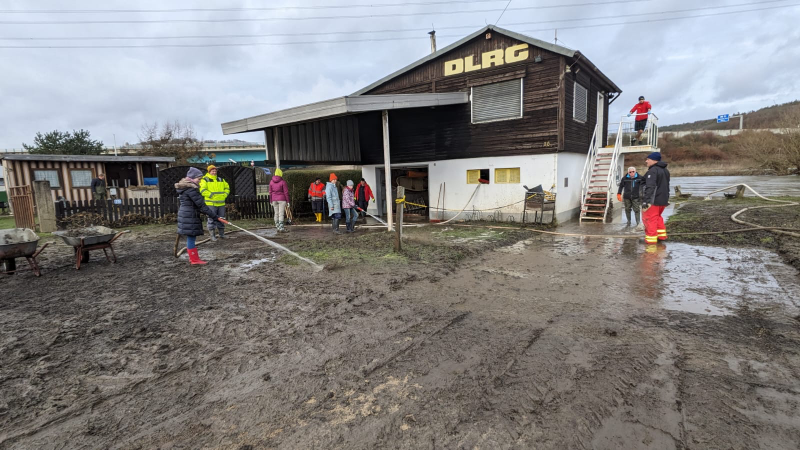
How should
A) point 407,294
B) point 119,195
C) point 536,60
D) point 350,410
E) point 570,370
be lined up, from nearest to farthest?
point 350,410
point 570,370
point 407,294
point 536,60
point 119,195

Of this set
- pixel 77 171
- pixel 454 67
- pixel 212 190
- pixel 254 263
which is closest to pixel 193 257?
pixel 254 263

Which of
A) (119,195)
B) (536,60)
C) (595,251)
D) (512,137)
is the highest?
(536,60)

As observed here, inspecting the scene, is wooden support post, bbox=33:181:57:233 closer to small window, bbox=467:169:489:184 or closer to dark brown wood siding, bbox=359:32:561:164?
dark brown wood siding, bbox=359:32:561:164

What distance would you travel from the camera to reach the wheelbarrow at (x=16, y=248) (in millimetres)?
6348

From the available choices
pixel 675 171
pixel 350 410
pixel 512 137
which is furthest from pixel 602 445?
pixel 675 171

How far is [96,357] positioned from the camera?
373 cm

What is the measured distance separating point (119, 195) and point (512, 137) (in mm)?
20208

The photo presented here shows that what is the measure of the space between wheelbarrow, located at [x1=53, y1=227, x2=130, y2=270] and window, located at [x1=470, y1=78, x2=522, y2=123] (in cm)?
1097

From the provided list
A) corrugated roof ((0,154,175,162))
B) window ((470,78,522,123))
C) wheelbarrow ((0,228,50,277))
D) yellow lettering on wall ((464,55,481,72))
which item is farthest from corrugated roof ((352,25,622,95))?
corrugated roof ((0,154,175,162))

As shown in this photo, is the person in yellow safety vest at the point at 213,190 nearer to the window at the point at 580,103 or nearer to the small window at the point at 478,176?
the small window at the point at 478,176

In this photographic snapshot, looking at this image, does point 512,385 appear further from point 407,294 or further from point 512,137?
point 512,137

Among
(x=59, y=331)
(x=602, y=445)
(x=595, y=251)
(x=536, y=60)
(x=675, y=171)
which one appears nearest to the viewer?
(x=602, y=445)

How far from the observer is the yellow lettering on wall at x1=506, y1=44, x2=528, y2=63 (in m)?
12.5

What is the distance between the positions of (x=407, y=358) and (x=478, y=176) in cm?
1113
